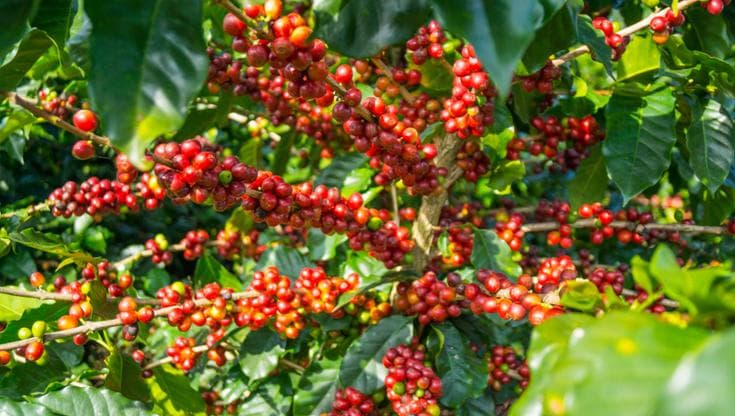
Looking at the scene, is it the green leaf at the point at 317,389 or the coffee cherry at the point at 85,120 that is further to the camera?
the green leaf at the point at 317,389

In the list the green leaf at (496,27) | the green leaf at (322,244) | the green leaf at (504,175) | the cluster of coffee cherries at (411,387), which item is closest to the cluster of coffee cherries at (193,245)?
the green leaf at (322,244)

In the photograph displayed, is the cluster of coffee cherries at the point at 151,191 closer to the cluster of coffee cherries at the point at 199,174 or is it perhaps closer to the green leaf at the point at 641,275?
the cluster of coffee cherries at the point at 199,174

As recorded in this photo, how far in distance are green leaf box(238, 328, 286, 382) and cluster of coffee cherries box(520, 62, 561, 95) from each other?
46.3 inches

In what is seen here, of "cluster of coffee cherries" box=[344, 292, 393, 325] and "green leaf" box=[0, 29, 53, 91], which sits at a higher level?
"green leaf" box=[0, 29, 53, 91]

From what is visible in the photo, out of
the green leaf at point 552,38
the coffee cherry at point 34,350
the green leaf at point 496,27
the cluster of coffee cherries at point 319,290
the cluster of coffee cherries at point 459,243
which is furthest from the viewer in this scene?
the cluster of coffee cherries at point 459,243

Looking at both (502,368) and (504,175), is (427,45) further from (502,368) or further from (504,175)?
(502,368)

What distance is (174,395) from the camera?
2.07m

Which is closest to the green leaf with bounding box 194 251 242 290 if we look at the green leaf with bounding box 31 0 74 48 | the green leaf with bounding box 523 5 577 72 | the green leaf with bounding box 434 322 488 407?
the green leaf with bounding box 434 322 488 407

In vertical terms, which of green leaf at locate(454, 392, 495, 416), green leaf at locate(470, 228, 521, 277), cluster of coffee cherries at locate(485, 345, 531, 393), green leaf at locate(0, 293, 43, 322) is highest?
green leaf at locate(0, 293, 43, 322)

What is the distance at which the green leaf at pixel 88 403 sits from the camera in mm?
1602

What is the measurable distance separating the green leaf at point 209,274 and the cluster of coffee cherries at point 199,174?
1.10 m

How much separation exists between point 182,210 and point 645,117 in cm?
247

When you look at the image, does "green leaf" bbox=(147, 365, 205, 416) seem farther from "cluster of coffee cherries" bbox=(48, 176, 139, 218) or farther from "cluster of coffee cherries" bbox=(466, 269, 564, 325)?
"cluster of coffee cherries" bbox=(466, 269, 564, 325)

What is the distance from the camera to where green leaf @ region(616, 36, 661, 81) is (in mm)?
1890
